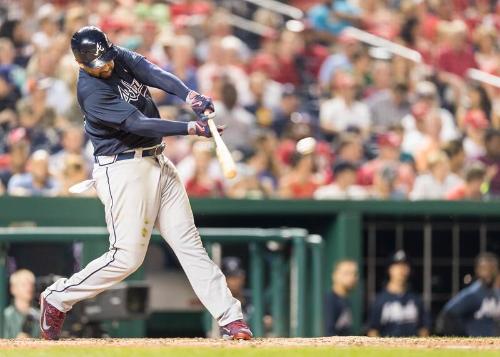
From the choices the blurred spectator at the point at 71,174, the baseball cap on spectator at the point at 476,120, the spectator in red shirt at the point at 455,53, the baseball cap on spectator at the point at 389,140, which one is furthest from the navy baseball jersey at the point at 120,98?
the spectator in red shirt at the point at 455,53

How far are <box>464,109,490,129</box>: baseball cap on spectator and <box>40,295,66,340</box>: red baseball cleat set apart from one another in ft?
23.4

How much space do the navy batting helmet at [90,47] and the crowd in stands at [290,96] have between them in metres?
3.81

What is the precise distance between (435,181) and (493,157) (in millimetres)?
941

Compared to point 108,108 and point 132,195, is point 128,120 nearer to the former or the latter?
point 108,108

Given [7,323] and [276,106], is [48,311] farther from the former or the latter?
[276,106]

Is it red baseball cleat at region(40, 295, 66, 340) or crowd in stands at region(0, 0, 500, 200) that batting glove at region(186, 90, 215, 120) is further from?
crowd in stands at region(0, 0, 500, 200)

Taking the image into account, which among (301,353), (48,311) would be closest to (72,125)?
(48,311)

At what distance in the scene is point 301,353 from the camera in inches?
260

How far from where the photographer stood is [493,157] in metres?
12.9

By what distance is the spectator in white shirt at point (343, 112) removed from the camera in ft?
43.1

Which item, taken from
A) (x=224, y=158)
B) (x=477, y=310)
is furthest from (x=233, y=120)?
(x=224, y=158)

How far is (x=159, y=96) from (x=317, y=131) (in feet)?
5.26

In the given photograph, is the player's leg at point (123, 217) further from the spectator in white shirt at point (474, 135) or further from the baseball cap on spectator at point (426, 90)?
the baseball cap on spectator at point (426, 90)

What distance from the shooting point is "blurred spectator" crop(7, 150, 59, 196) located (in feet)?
35.6
